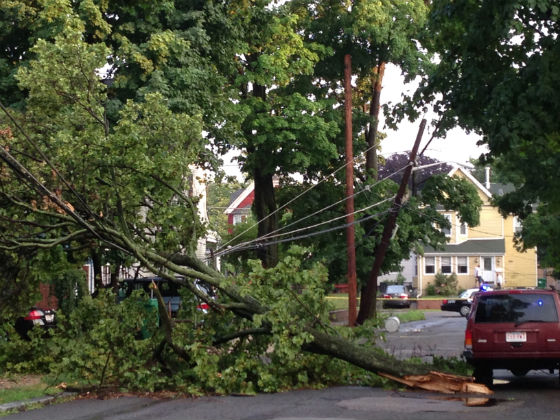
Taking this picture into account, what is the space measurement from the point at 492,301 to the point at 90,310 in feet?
21.7

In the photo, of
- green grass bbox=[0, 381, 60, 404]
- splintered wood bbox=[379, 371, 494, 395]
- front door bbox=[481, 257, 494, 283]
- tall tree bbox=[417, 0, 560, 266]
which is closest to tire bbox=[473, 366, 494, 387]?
splintered wood bbox=[379, 371, 494, 395]

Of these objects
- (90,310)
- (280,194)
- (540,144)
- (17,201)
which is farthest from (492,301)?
(280,194)

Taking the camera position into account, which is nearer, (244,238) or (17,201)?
(17,201)

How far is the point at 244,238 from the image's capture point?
53281 mm

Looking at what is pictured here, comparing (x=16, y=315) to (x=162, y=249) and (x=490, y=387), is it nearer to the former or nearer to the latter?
(x=162, y=249)

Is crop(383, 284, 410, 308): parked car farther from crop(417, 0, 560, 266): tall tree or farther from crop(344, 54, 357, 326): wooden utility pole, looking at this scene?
crop(417, 0, 560, 266): tall tree

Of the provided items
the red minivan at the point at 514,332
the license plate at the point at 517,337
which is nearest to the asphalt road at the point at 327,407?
the red minivan at the point at 514,332

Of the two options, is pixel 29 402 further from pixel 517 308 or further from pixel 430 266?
pixel 430 266

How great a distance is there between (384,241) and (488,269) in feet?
147

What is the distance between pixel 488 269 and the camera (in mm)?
72625

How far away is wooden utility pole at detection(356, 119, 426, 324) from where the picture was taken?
28500mm

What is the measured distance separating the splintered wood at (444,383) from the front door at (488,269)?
197 feet

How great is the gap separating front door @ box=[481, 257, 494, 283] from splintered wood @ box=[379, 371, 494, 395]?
59915mm

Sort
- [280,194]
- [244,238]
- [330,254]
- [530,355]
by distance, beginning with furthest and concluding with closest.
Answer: [244,238], [280,194], [330,254], [530,355]
